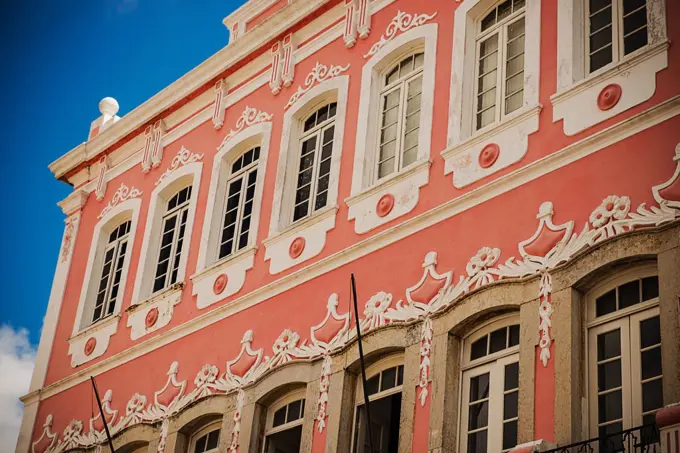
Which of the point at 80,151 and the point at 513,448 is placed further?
the point at 80,151

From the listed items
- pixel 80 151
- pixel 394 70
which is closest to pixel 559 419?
pixel 394 70

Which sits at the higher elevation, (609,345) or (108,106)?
(108,106)

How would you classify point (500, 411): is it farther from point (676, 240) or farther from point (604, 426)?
point (676, 240)

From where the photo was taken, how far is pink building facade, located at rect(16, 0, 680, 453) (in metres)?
12.9

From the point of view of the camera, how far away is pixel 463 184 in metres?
15.0

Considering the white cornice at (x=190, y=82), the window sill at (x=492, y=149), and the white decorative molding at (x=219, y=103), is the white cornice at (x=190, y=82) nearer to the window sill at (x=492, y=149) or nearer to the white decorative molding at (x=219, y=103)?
the white decorative molding at (x=219, y=103)

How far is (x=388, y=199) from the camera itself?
15.9m

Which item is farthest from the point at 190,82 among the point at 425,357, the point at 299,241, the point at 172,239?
the point at 425,357

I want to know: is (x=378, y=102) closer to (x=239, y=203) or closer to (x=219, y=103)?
(x=239, y=203)

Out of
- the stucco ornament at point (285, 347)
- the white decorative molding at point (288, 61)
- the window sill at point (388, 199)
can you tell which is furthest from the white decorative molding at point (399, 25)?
the stucco ornament at point (285, 347)

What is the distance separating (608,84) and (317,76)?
18.3 ft

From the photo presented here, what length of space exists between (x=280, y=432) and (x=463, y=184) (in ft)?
12.4

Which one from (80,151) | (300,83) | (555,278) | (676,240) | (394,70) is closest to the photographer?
(676,240)

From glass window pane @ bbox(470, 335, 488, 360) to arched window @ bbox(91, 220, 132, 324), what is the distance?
25.9ft
